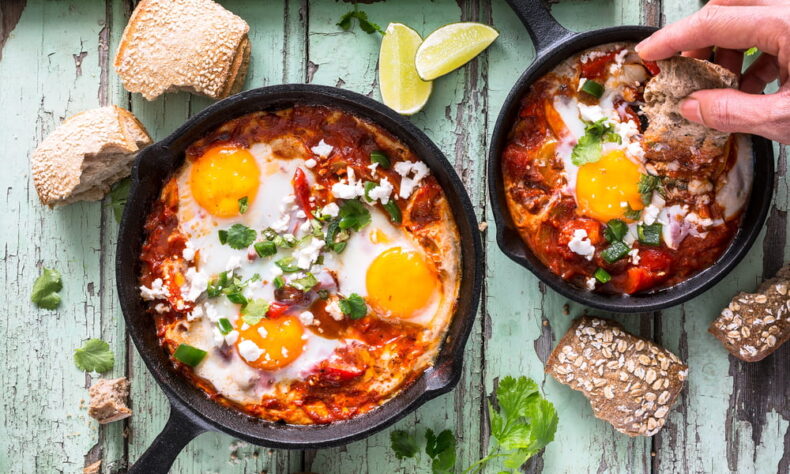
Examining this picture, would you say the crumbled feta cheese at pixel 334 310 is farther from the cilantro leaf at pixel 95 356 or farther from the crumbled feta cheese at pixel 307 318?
the cilantro leaf at pixel 95 356

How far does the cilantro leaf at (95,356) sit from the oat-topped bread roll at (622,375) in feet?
6.40

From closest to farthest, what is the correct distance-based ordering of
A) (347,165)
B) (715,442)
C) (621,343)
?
(347,165)
(621,343)
(715,442)

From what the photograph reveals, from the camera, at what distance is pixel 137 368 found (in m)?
3.29

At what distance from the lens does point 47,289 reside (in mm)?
3270

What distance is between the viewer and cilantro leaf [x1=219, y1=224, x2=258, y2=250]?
2920 mm

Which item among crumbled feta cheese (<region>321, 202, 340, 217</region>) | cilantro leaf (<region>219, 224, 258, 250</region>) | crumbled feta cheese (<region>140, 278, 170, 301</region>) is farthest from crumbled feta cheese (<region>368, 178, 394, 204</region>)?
crumbled feta cheese (<region>140, 278, 170, 301</region>)

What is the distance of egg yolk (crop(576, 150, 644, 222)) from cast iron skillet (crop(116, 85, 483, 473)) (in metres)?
0.51

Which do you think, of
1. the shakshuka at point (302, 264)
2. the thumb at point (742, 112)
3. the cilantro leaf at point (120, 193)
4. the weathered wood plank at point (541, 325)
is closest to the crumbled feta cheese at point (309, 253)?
the shakshuka at point (302, 264)

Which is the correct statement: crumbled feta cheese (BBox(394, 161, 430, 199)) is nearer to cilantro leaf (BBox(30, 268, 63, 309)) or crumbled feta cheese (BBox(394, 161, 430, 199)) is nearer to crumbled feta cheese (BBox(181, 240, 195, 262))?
crumbled feta cheese (BBox(181, 240, 195, 262))

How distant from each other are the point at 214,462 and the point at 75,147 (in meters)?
1.46

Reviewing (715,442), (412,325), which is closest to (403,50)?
(412,325)

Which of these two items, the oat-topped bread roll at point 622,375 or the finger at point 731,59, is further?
the oat-topped bread roll at point 622,375

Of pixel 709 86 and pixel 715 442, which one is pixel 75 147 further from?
pixel 715 442

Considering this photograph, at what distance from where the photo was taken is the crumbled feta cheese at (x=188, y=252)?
2.91 metres
